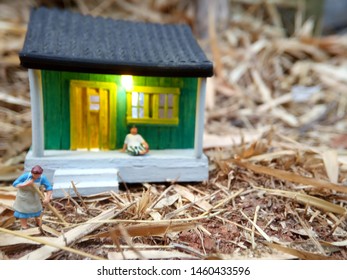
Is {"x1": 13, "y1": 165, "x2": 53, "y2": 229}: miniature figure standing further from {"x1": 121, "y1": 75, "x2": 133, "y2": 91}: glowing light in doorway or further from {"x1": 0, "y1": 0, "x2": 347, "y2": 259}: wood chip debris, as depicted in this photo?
{"x1": 121, "y1": 75, "x2": 133, "y2": 91}: glowing light in doorway

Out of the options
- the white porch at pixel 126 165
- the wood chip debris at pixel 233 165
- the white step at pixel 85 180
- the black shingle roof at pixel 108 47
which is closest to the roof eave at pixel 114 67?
the black shingle roof at pixel 108 47

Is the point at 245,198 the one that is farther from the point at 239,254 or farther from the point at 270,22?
the point at 270,22

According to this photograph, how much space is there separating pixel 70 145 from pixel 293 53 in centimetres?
529

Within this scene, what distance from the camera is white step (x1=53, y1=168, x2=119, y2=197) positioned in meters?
4.10

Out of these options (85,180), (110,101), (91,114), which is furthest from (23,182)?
(110,101)

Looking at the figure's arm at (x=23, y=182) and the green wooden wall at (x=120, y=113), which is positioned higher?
the green wooden wall at (x=120, y=113)

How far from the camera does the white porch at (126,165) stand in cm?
427

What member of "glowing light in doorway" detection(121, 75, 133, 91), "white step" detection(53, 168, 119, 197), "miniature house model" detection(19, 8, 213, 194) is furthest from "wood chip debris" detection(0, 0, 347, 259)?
"glowing light in doorway" detection(121, 75, 133, 91)

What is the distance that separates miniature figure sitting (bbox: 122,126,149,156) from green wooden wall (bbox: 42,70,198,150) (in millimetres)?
192

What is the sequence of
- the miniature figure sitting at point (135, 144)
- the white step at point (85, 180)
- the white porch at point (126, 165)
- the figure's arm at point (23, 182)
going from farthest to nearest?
the miniature figure sitting at point (135, 144) → the white porch at point (126, 165) → the white step at point (85, 180) → the figure's arm at point (23, 182)

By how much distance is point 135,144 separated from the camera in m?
4.48

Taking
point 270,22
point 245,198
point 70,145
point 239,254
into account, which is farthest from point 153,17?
point 239,254

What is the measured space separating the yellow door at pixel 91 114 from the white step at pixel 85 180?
0.44 meters

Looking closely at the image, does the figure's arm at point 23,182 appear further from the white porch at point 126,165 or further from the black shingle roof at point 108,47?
the black shingle roof at point 108,47
